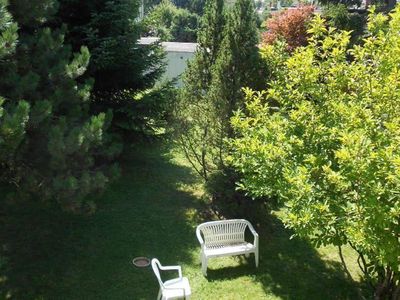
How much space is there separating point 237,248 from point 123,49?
4.67 metres

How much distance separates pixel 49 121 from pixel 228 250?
3.29 m

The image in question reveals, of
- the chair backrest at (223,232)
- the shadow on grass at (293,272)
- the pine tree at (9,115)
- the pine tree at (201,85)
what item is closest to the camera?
the pine tree at (9,115)

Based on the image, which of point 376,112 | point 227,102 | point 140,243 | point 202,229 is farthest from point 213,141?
point 376,112

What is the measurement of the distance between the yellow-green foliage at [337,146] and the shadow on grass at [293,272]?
139cm

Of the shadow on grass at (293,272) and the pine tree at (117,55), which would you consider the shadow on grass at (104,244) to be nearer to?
the shadow on grass at (293,272)

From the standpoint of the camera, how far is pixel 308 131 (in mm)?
4703

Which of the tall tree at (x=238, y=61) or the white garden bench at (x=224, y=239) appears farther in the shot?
the tall tree at (x=238, y=61)

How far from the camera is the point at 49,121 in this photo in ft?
16.7

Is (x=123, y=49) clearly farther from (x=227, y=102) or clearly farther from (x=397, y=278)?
(x=397, y=278)

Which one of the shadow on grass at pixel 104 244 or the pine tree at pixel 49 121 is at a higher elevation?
the pine tree at pixel 49 121

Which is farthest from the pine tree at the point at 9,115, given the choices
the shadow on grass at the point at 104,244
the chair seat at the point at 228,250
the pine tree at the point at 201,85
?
the pine tree at the point at 201,85

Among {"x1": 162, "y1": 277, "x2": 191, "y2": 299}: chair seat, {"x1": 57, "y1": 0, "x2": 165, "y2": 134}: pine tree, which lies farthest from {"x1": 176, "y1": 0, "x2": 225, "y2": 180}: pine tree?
{"x1": 162, "y1": 277, "x2": 191, "y2": 299}: chair seat

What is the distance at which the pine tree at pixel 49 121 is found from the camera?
4.94 m

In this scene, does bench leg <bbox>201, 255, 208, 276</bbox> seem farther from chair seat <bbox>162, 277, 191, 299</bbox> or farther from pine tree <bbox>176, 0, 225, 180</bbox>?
pine tree <bbox>176, 0, 225, 180</bbox>
